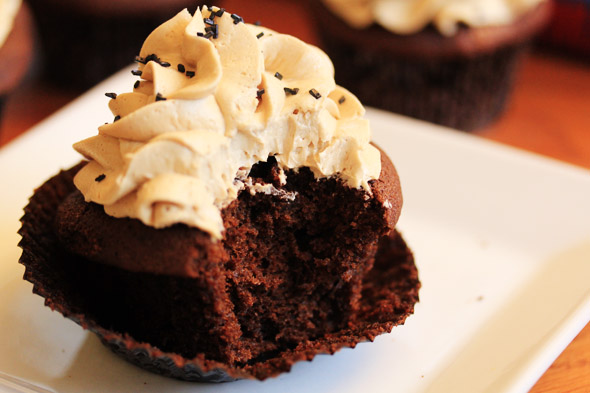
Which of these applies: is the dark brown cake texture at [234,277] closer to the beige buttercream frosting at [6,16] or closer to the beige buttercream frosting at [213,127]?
the beige buttercream frosting at [213,127]

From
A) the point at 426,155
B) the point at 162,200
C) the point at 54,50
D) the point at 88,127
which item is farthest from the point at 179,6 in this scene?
the point at 162,200

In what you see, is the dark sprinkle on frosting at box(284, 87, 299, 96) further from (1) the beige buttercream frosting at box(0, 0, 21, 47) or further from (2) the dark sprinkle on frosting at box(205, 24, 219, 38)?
(1) the beige buttercream frosting at box(0, 0, 21, 47)

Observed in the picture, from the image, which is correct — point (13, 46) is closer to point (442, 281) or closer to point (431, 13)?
point (431, 13)

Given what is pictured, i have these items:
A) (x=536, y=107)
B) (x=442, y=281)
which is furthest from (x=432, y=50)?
(x=442, y=281)

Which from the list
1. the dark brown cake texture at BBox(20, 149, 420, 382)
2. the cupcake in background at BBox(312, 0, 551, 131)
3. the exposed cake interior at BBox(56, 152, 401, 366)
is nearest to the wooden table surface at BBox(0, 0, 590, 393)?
the cupcake in background at BBox(312, 0, 551, 131)

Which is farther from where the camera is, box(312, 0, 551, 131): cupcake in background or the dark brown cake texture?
box(312, 0, 551, 131): cupcake in background

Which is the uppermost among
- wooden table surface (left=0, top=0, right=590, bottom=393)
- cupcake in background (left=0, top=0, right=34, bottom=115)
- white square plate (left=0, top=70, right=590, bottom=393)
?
cupcake in background (left=0, top=0, right=34, bottom=115)
